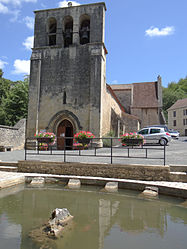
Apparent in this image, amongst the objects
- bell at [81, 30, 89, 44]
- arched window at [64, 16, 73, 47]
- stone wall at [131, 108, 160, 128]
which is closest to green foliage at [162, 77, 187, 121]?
stone wall at [131, 108, 160, 128]

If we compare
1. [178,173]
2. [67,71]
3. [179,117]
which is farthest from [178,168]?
[179,117]

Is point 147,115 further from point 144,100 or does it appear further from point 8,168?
point 8,168

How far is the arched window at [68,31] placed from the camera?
20.4 m

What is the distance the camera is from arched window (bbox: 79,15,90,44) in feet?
65.2

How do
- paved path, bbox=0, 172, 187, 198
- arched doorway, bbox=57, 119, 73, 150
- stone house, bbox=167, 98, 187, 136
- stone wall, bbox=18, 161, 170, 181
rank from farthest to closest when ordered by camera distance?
stone house, bbox=167, 98, 187, 136, arched doorway, bbox=57, 119, 73, 150, stone wall, bbox=18, 161, 170, 181, paved path, bbox=0, 172, 187, 198

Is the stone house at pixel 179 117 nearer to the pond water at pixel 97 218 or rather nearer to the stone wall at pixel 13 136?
the stone wall at pixel 13 136

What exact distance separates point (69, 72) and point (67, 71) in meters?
0.23

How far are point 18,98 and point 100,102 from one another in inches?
570

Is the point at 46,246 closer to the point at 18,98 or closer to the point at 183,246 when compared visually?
the point at 183,246

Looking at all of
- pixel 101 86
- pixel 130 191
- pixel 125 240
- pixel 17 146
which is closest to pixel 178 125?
pixel 101 86

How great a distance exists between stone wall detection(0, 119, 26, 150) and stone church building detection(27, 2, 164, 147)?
28.4 inches

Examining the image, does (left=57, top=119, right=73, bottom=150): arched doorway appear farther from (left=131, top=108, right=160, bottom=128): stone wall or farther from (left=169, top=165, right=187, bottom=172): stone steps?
(left=131, top=108, right=160, bottom=128): stone wall

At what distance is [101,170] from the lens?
8023mm

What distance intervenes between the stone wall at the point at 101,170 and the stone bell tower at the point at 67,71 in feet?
32.4
